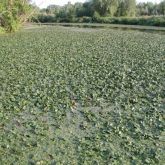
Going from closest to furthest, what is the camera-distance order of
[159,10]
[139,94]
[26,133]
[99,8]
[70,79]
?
1. [26,133]
2. [139,94]
3. [70,79]
4. [99,8]
5. [159,10]

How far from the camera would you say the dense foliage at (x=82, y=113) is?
6508mm

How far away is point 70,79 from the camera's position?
1259 centimetres

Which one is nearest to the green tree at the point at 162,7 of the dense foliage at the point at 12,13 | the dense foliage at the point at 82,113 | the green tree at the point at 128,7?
the green tree at the point at 128,7

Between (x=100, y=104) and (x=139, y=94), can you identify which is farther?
(x=139, y=94)

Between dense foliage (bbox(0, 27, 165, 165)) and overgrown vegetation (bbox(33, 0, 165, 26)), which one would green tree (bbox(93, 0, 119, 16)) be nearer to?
overgrown vegetation (bbox(33, 0, 165, 26))

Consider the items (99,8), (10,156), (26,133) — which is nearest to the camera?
(10,156)

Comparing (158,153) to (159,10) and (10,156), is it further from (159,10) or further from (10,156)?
(159,10)

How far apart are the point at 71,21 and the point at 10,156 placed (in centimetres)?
8035

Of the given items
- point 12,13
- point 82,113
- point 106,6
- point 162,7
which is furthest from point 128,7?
point 82,113

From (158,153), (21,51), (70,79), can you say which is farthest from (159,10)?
(158,153)

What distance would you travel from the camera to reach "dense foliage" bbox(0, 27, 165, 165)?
6508 mm

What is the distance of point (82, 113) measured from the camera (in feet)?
29.7

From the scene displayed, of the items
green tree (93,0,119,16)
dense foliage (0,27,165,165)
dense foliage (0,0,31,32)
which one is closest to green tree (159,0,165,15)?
green tree (93,0,119,16)

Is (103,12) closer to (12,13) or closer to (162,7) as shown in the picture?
(162,7)
